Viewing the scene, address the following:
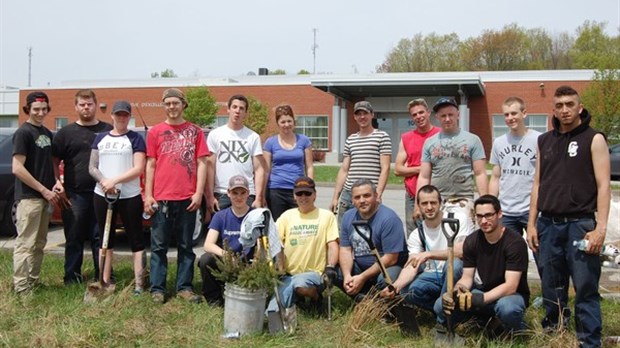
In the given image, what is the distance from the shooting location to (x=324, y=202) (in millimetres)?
14266

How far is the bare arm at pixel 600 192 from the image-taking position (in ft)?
13.4

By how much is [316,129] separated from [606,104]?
16.5 meters

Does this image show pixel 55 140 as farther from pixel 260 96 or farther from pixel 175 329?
pixel 260 96

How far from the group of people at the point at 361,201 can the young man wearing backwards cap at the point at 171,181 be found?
1cm

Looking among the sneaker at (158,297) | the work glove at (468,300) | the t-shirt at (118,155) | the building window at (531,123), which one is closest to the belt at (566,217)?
the work glove at (468,300)

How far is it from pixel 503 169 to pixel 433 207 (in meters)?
1.05

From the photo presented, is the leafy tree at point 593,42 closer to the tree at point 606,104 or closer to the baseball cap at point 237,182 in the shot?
the tree at point 606,104

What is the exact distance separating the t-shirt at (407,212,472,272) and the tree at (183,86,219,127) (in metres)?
30.5

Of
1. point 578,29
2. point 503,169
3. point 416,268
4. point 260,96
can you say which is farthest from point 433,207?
point 578,29

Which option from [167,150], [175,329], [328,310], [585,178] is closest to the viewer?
[585,178]

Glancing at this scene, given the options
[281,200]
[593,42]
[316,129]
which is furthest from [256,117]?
[593,42]

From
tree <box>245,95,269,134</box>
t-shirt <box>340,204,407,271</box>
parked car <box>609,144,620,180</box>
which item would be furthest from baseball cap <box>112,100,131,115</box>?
tree <box>245,95,269,134</box>

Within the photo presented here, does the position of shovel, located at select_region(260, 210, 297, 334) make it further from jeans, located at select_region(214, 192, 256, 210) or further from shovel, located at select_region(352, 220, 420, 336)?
jeans, located at select_region(214, 192, 256, 210)

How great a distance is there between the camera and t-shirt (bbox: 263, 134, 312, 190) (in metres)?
6.12
